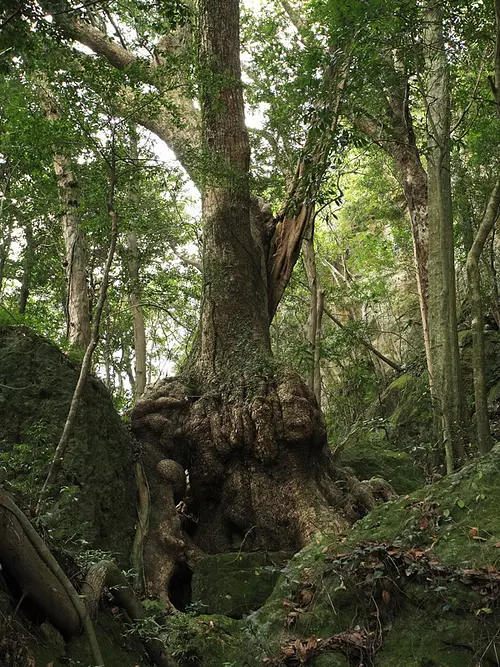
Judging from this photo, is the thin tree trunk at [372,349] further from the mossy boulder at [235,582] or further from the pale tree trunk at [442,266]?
the mossy boulder at [235,582]

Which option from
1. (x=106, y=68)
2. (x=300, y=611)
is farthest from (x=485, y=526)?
(x=106, y=68)

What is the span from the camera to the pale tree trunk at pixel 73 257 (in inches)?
388

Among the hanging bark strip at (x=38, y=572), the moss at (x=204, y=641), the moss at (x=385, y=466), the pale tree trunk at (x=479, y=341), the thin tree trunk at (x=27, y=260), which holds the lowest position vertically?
the moss at (x=204, y=641)

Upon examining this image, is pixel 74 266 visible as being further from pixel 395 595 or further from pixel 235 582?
pixel 395 595

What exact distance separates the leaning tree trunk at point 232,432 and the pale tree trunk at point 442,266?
4.72 ft

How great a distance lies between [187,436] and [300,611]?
3790 millimetres

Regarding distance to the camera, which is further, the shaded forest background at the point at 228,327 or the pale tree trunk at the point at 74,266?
the pale tree trunk at the point at 74,266

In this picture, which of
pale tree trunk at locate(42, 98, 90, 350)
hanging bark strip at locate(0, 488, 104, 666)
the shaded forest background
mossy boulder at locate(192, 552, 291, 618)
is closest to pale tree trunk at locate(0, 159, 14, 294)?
the shaded forest background

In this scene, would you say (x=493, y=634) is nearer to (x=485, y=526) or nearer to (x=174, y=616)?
(x=485, y=526)

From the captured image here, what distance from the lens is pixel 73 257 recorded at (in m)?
Answer: 10.3

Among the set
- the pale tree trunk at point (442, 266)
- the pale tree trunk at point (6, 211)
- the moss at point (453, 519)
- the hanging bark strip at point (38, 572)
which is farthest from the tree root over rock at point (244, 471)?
the pale tree trunk at point (6, 211)

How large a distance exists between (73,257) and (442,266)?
594 centimetres

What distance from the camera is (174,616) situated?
16.7 feet

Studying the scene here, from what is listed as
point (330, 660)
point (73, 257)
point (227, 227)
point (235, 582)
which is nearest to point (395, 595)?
point (330, 660)
